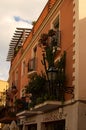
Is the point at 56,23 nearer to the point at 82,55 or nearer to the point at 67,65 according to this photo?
the point at 67,65

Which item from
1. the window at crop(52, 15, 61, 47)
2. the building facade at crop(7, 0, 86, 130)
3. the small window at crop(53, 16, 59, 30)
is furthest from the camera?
the small window at crop(53, 16, 59, 30)

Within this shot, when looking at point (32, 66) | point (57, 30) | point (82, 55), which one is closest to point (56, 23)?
point (57, 30)

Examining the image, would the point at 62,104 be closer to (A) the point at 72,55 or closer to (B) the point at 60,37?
(A) the point at 72,55

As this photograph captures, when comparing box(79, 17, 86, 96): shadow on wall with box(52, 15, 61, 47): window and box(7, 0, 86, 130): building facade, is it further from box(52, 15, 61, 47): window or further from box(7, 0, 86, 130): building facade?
box(52, 15, 61, 47): window

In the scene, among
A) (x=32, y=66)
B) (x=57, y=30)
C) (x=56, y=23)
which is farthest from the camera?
(x=32, y=66)

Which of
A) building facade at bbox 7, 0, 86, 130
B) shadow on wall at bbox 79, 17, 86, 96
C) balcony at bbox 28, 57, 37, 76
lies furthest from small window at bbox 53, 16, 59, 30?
shadow on wall at bbox 79, 17, 86, 96

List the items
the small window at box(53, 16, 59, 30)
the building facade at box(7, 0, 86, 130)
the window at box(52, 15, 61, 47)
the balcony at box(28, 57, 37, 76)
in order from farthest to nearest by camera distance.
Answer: the balcony at box(28, 57, 37, 76) < the small window at box(53, 16, 59, 30) < the window at box(52, 15, 61, 47) < the building facade at box(7, 0, 86, 130)

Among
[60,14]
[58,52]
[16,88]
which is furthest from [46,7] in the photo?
[16,88]

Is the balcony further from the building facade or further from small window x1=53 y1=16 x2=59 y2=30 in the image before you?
small window x1=53 y1=16 x2=59 y2=30

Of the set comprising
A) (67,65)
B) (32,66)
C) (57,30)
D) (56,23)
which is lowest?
(67,65)

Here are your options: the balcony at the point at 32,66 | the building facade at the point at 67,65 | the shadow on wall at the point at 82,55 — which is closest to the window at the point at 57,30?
the building facade at the point at 67,65

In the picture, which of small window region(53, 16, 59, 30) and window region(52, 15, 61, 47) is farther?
small window region(53, 16, 59, 30)

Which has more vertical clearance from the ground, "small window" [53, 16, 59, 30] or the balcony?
"small window" [53, 16, 59, 30]

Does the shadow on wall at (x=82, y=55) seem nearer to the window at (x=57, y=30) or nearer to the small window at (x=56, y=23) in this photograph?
the window at (x=57, y=30)
